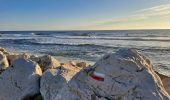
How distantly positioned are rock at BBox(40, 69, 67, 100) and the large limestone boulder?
0.82 metres

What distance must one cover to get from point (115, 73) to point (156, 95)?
33.8 inches

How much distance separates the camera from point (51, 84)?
729 centimetres

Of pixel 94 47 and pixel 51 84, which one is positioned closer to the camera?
pixel 51 84

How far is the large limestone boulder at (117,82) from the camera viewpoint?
Result: 5.51 metres

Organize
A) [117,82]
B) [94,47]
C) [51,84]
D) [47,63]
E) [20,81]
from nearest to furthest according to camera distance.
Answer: [117,82] → [51,84] → [20,81] → [47,63] → [94,47]

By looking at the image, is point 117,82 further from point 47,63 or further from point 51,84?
point 47,63

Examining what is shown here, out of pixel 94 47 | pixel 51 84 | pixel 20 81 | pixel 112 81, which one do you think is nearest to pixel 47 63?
pixel 20 81

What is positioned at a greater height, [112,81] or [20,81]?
[112,81]

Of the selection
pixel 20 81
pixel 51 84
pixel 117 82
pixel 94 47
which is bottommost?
pixel 94 47

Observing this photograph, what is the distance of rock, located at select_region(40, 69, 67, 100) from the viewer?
23.2 feet

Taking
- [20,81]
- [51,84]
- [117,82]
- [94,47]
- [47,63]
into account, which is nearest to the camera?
[117,82]

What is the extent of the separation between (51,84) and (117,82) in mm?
2129

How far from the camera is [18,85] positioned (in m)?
7.95

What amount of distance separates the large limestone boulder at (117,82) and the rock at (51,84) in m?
0.82
